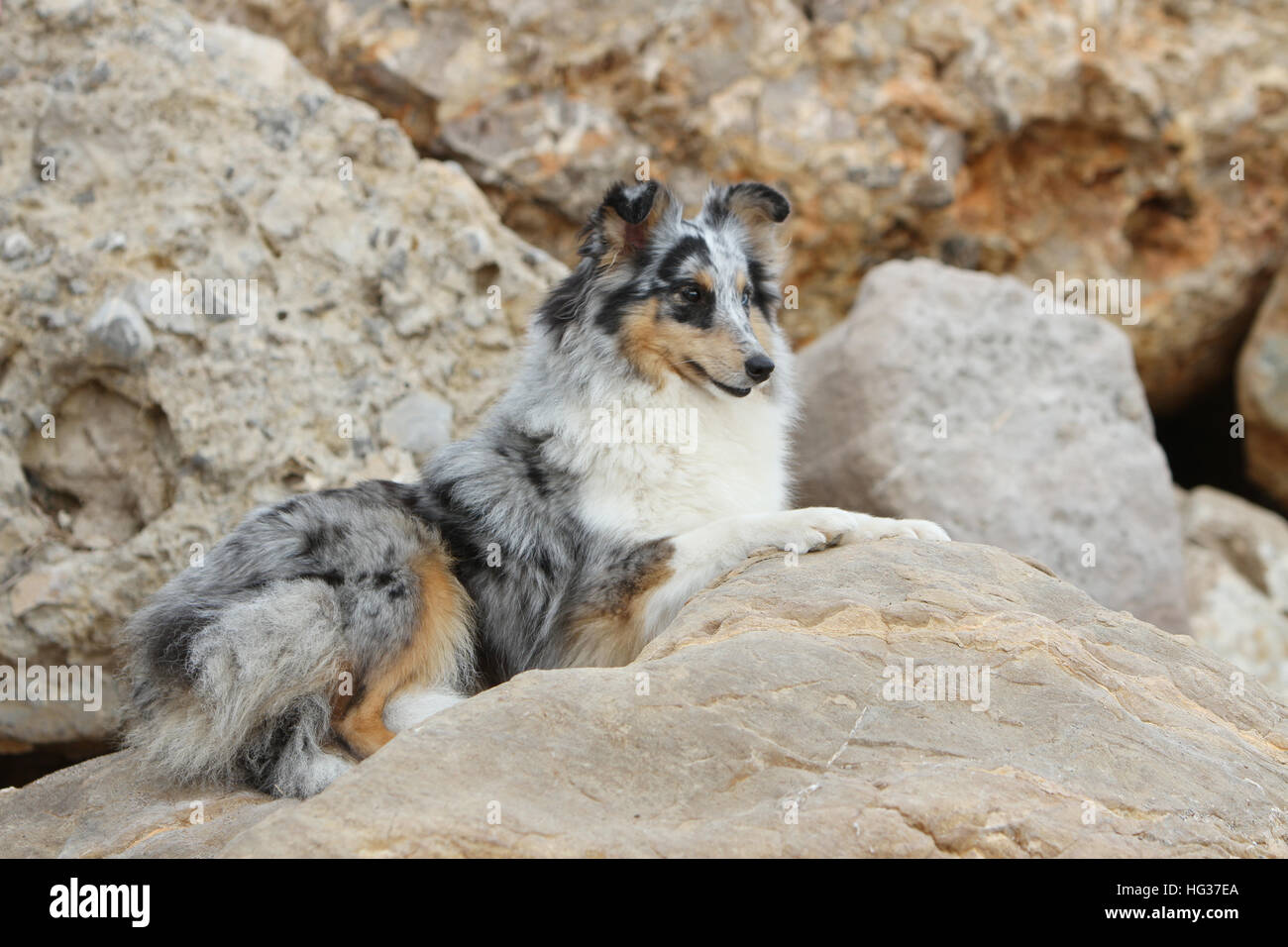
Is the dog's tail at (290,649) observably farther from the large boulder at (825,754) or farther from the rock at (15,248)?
the rock at (15,248)

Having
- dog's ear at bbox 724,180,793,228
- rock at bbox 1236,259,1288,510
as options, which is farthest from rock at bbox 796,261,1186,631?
dog's ear at bbox 724,180,793,228

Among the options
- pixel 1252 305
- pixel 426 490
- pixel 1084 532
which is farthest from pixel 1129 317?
pixel 426 490

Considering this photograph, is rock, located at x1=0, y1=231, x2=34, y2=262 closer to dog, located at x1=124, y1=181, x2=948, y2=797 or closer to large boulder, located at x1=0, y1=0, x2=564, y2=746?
large boulder, located at x1=0, y1=0, x2=564, y2=746

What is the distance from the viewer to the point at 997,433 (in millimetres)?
8219

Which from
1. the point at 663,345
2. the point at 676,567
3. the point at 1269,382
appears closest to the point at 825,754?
the point at 676,567

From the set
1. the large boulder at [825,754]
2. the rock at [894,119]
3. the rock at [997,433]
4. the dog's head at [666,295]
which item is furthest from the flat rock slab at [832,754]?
the rock at [894,119]

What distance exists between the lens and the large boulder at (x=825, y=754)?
3.47 meters

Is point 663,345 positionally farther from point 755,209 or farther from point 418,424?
point 418,424

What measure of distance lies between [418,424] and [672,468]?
2.36 meters

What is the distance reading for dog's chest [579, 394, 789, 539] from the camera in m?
5.45

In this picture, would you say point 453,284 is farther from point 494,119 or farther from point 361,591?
point 361,591

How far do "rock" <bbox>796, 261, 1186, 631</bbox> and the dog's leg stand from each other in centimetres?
270

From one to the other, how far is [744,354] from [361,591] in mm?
1888

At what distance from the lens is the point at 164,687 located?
16.3 ft
